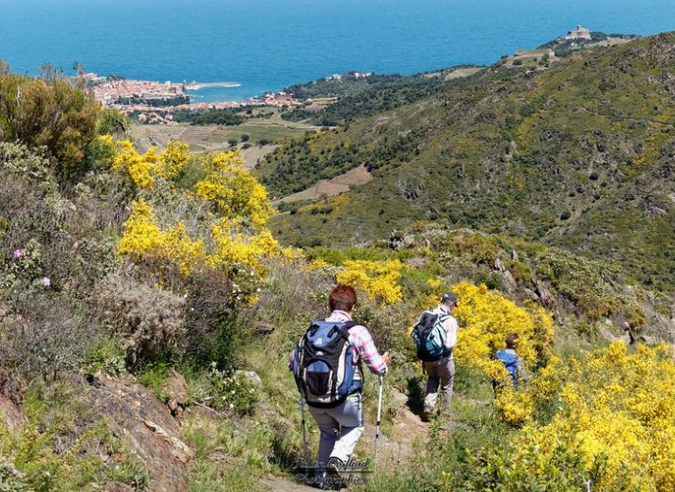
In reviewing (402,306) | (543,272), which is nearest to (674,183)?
(543,272)

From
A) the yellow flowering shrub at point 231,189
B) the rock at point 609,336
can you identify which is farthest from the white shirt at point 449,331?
the rock at point 609,336

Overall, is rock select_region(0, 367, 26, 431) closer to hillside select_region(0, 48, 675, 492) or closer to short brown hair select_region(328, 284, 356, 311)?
hillside select_region(0, 48, 675, 492)

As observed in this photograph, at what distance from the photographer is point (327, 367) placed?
3.79 m

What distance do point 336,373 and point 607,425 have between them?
2.12 metres

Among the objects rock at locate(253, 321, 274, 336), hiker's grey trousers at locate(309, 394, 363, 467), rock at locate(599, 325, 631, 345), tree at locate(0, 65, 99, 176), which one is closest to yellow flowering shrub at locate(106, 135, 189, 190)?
tree at locate(0, 65, 99, 176)

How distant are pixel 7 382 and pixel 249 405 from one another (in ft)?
6.57

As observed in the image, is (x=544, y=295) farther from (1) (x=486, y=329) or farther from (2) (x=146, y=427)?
(2) (x=146, y=427)

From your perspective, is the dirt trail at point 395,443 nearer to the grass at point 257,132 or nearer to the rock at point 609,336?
the rock at point 609,336

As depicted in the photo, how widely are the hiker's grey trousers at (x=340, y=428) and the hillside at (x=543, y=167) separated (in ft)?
154

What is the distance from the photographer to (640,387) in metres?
5.87

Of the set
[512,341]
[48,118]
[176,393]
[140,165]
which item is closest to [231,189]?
[140,165]

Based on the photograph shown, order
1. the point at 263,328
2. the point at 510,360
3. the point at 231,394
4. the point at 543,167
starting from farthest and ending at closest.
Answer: the point at 543,167 → the point at 510,360 → the point at 263,328 → the point at 231,394

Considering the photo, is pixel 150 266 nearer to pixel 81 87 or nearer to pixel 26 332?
pixel 26 332

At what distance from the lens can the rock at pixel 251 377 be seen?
16.9ft
